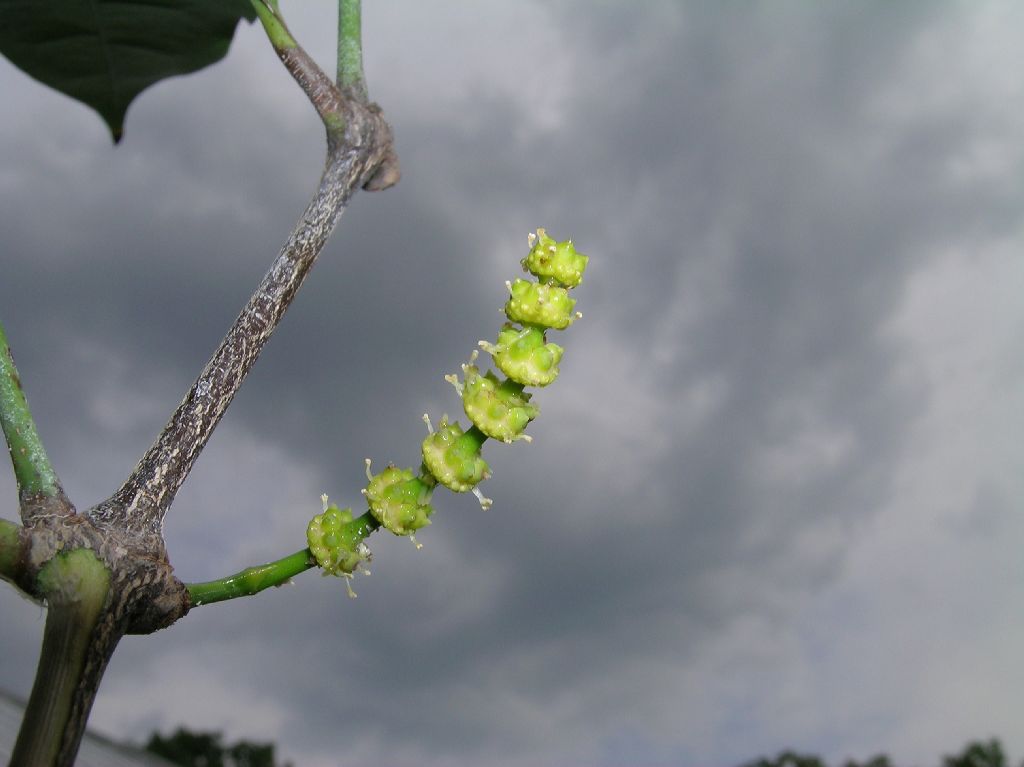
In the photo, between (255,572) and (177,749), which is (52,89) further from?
(177,749)

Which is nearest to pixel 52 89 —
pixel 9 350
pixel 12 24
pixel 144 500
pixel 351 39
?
pixel 12 24

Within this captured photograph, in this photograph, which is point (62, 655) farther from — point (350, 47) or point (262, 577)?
point (350, 47)

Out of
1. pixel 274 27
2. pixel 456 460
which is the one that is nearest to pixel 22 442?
pixel 456 460

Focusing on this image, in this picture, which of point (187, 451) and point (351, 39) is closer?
point (187, 451)

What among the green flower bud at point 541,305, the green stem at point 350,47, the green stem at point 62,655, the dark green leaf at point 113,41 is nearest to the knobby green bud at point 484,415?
the green flower bud at point 541,305

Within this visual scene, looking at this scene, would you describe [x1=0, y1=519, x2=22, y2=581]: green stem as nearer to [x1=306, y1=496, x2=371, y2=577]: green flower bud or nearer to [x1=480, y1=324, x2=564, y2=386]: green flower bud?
[x1=306, y1=496, x2=371, y2=577]: green flower bud

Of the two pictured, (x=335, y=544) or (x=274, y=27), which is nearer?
(x=335, y=544)

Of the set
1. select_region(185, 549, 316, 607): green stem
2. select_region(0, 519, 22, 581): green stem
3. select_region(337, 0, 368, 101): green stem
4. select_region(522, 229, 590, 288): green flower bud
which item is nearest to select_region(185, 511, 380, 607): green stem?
select_region(185, 549, 316, 607): green stem
